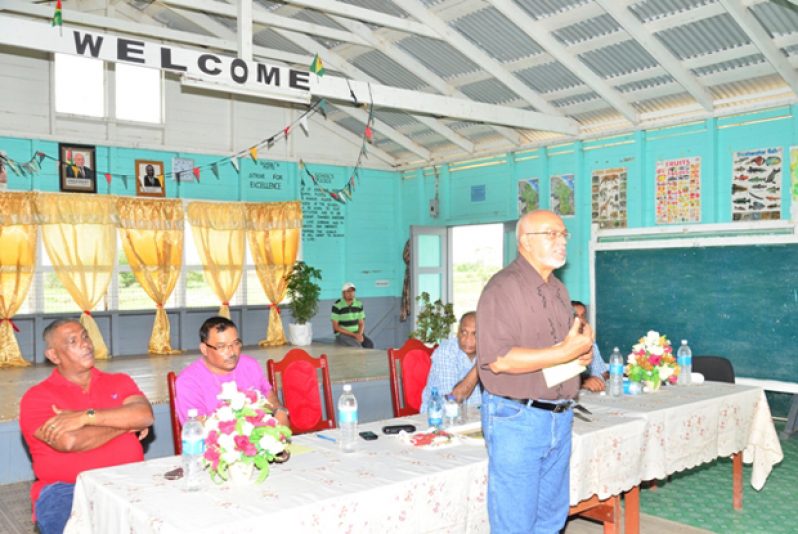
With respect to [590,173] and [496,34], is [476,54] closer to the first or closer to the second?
[496,34]

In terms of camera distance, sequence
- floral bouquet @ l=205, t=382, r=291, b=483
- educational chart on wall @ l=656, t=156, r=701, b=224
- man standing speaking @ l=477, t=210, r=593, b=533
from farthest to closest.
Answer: educational chart on wall @ l=656, t=156, r=701, b=224 < man standing speaking @ l=477, t=210, r=593, b=533 < floral bouquet @ l=205, t=382, r=291, b=483

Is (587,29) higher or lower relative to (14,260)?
higher

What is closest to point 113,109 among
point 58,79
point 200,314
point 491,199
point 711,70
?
point 58,79

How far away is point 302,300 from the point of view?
9609 mm

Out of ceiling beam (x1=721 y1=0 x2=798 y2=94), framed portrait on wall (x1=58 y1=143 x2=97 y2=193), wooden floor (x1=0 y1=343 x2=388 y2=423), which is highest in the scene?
ceiling beam (x1=721 y1=0 x2=798 y2=94)

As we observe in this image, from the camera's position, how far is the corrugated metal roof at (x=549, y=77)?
759 cm

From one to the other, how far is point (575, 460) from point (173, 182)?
746 cm

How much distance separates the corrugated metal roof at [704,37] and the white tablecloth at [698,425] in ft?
10.8

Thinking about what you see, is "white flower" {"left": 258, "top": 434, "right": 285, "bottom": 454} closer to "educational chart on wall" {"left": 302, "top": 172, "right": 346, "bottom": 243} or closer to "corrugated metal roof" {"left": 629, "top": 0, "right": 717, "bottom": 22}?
"corrugated metal roof" {"left": 629, "top": 0, "right": 717, "bottom": 22}

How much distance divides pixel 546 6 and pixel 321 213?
15.8ft

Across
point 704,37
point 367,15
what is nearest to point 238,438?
point 367,15

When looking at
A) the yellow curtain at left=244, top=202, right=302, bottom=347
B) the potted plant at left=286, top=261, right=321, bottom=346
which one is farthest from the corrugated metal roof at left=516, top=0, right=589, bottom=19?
the potted plant at left=286, top=261, right=321, bottom=346

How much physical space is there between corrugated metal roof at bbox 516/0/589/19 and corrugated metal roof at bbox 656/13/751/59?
2.73 ft

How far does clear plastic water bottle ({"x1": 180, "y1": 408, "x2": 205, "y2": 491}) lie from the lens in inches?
93.0
